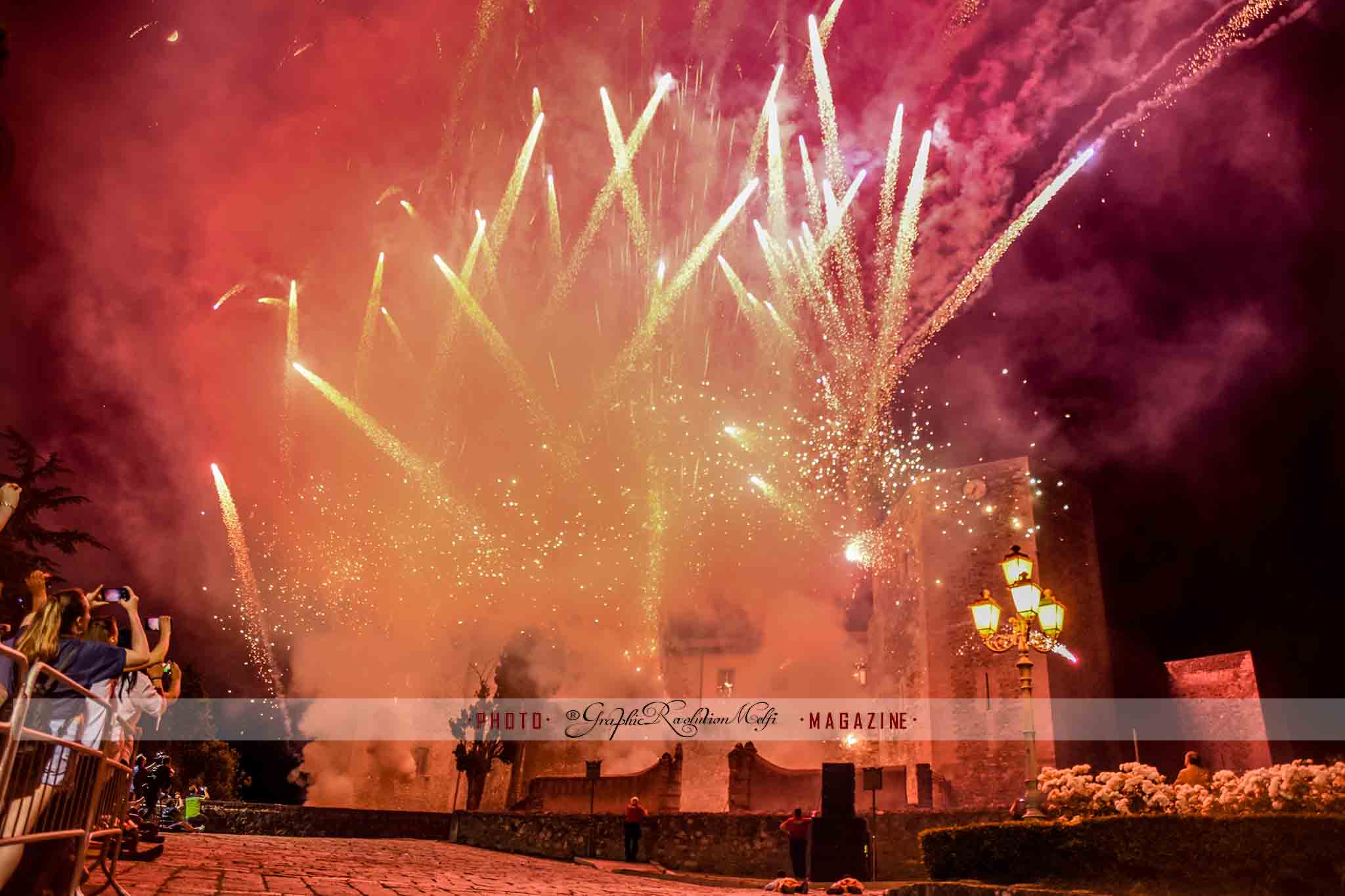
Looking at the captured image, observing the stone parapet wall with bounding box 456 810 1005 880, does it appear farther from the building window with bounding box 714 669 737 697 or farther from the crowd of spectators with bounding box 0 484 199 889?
the building window with bounding box 714 669 737 697

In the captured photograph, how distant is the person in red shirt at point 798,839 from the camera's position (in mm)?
15000

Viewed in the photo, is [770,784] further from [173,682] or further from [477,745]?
Answer: [173,682]

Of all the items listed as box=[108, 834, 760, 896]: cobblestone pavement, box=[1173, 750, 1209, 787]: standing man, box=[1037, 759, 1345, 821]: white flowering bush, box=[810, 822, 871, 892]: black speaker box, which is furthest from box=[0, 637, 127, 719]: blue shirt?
box=[810, 822, 871, 892]: black speaker box

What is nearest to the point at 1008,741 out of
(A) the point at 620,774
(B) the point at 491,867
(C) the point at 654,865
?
(C) the point at 654,865

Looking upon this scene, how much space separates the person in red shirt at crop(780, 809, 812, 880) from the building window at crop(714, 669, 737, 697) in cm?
2247

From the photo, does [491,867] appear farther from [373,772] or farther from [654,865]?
[373,772]

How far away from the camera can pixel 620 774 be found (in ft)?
116

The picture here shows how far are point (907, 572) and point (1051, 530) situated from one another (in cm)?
549

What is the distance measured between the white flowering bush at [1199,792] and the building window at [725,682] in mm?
27228

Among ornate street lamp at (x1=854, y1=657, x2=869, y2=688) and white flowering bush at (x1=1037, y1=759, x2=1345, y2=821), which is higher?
ornate street lamp at (x1=854, y1=657, x2=869, y2=688)

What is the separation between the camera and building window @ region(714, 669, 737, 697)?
37.9 metres

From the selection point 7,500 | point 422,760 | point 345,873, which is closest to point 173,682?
point 345,873

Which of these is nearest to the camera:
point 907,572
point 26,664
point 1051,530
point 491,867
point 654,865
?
point 26,664

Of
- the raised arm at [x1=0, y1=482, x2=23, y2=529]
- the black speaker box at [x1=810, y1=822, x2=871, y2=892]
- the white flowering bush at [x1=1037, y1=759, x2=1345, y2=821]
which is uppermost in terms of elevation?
the raised arm at [x1=0, y1=482, x2=23, y2=529]
